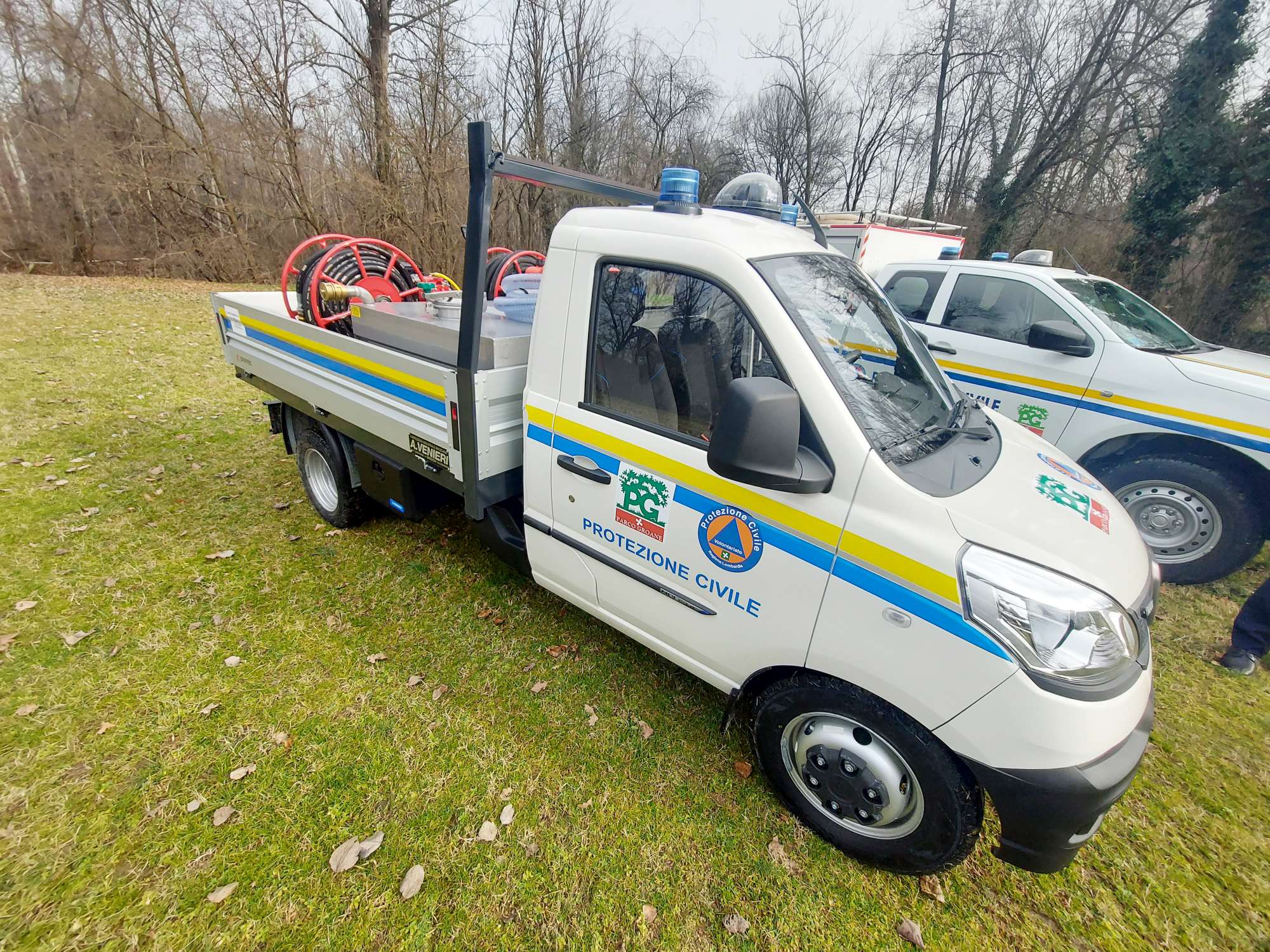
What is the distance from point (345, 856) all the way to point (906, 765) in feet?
6.65

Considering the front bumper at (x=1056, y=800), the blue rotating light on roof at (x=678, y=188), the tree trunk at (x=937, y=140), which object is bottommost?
the front bumper at (x=1056, y=800)

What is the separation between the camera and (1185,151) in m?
11.2

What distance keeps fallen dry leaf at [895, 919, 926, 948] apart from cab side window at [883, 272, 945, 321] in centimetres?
455

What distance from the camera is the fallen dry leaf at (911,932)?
1.83 metres

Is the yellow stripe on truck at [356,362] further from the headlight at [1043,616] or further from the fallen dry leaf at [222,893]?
the headlight at [1043,616]

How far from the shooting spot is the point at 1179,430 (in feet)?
12.3

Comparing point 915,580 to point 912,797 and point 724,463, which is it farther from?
point 912,797

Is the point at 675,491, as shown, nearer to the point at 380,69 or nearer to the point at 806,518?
the point at 806,518

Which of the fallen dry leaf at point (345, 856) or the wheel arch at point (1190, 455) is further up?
the wheel arch at point (1190, 455)

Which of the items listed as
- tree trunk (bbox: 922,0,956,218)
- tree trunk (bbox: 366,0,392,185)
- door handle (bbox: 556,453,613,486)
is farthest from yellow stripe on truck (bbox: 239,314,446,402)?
tree trunk (bbox: 922,0,956,218)

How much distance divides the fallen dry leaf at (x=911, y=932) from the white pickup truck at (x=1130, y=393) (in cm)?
370

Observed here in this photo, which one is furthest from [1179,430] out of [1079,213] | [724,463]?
[1079,213]

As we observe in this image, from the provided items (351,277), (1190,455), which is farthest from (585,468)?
(1190,455)

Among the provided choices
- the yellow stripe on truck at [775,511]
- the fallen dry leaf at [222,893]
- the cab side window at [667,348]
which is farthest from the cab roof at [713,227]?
the fallen dry leaf at [222,893]
